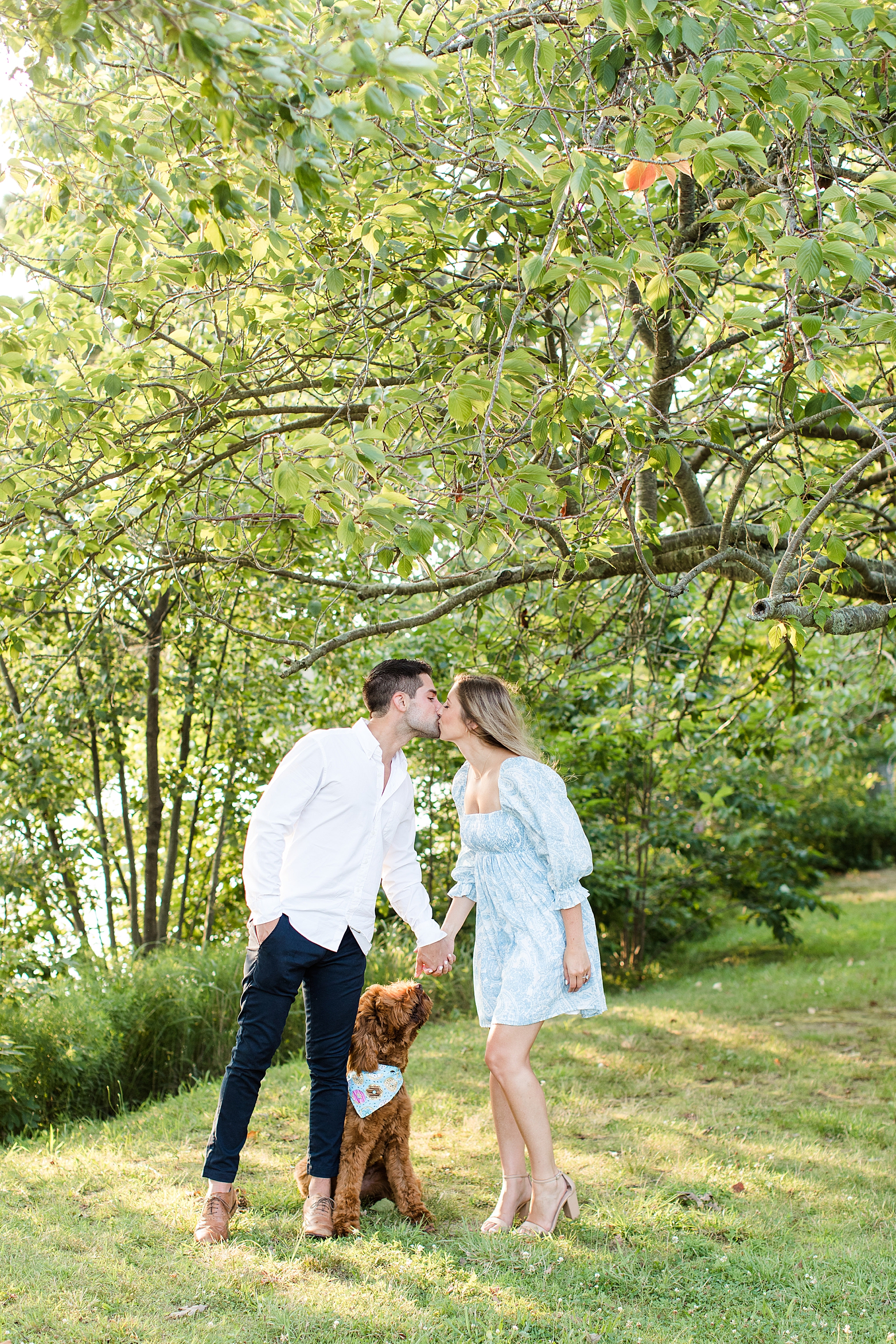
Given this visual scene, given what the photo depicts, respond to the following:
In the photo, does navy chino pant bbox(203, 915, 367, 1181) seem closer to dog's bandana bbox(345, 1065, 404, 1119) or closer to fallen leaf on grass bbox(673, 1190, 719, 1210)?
dog's bandana bbox(345, 1065, 404, 1119)

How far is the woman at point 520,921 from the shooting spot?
3.28m

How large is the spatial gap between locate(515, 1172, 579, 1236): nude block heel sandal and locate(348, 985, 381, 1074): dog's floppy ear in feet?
2.07

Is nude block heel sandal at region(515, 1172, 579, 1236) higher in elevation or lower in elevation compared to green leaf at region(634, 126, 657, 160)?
lower

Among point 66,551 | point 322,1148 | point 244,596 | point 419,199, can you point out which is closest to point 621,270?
point 419,199

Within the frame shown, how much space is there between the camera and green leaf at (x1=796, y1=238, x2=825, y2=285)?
2.65m

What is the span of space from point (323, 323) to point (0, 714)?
3.48 m

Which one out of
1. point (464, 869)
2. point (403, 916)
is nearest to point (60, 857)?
point (403, 916)

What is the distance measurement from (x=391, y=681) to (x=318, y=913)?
0.81 meters

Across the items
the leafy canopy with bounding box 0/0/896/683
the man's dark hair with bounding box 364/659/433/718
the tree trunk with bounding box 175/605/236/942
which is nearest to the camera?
the leafy canopy with bounding box 0/0/896/683

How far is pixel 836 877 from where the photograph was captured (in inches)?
607

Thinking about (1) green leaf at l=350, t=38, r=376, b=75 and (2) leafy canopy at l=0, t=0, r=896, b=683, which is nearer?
(1) green leaf at l=350, t=38, r=376, b=75

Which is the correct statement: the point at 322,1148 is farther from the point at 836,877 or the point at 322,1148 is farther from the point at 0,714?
the point at 836,877

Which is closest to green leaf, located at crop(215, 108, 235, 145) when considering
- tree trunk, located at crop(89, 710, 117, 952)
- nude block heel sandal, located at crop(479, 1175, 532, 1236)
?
nude block heel sandal, located at crop(479, 1175, 532, 1236)

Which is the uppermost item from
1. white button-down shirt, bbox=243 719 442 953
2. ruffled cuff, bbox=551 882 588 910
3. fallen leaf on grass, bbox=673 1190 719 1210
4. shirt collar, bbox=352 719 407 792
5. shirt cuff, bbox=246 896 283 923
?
shirt collar, bbox=352 719 407 792
